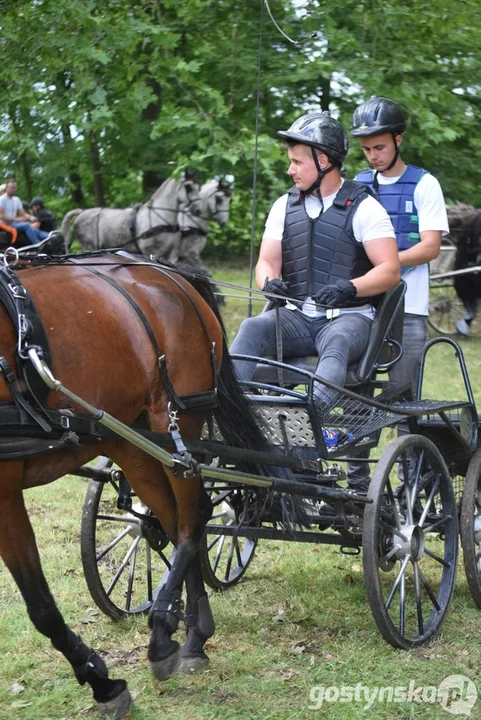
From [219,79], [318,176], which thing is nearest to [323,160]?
[318,176]

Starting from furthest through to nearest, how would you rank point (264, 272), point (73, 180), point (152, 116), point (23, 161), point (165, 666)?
1. point (73, 180)
2. point (23, 161)
3. point (152, 116)
4. point (264, 272)
5. point (165, 666)

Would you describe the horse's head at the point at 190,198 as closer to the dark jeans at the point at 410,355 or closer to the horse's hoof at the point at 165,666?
the dark jeans at the point at 410,355

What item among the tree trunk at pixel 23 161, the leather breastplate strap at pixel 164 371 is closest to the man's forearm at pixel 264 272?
the leather breastplate strap at pixel 164 371

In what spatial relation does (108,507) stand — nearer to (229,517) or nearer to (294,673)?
(229,517)

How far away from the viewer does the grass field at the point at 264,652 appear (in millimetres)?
3547

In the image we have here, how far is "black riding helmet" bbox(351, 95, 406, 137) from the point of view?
198 inches

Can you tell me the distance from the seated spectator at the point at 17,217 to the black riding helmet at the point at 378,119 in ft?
30.2

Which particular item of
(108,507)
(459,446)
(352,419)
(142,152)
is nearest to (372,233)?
(352,419)

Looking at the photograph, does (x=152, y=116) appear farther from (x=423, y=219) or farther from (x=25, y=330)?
(x=25, y=330)

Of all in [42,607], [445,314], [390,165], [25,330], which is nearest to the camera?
[25,330]

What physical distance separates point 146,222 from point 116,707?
11.5m

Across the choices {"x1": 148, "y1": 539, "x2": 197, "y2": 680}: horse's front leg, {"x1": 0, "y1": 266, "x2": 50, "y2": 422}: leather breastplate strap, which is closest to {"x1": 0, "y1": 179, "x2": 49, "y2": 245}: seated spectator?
{"x1": 148, "y1": 539, "x2": 197, "y2": 680}: horse's front leg

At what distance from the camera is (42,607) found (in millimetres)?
3344

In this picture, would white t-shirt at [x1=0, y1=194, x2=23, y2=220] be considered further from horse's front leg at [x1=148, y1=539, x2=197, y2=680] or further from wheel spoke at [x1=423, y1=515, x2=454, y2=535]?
horse's front leg at [x1=148, y1=539, x2=197, y2=680]
